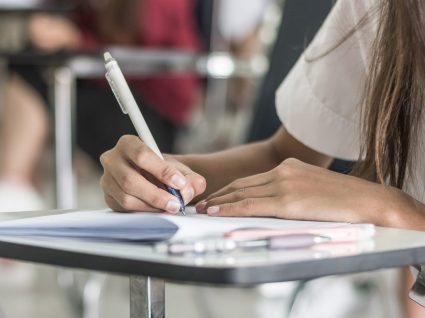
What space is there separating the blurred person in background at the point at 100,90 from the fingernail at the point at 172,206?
227cm

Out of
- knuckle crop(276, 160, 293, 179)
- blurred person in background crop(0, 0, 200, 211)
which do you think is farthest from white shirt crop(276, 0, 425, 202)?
blurred person in background crop(0, 0, 200, 211)

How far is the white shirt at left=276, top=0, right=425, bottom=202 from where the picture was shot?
4.06 feet

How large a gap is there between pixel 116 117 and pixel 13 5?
1.89ft

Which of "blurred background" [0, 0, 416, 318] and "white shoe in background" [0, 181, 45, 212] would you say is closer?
"blurred background" [0, 0, 416, 318]

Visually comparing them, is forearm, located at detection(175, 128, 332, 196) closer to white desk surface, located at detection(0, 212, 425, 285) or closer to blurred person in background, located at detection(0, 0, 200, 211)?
white desk surface, located at detection(0, 212, 425, 285)

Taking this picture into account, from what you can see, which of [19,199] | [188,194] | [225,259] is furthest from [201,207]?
[19,199]

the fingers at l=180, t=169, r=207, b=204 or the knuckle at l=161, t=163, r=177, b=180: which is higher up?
the knuckle at l=161, t=163, r=177, b=180

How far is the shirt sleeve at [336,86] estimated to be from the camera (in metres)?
1.24

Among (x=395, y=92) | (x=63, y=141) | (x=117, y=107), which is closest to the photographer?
(x=395, y=92)

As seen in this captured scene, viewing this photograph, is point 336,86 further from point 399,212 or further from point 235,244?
A: point 235,244

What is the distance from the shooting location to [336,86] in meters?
1.27

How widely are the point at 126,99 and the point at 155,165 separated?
8cm

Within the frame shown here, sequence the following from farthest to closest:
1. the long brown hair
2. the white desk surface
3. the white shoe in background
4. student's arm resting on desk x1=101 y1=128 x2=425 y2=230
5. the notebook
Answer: the white shoe in background < the long brown hair < student's arm resting on desk x1=101 y1=128 x2=425 y2=230 < the notebook < the white desk surface

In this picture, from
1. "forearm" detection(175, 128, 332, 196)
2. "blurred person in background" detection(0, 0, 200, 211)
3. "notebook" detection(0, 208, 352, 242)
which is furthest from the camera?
"blurred person in background" detection(0, 0, 200, 211)
